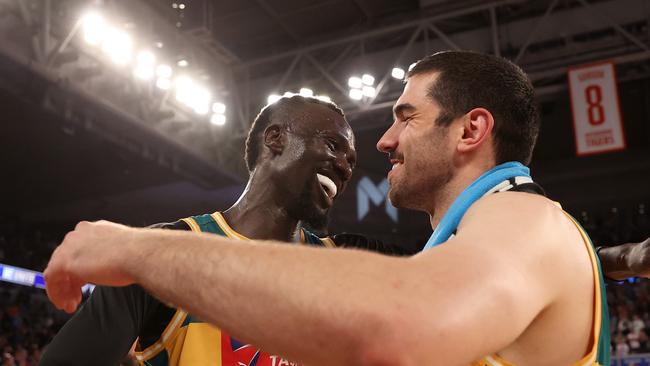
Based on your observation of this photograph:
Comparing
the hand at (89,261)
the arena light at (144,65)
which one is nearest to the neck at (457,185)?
the hand at (89,261)

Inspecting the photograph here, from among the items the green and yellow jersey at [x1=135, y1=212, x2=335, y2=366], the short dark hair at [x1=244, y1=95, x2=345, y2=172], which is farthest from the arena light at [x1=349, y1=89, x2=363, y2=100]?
the green and yellow jersey at [x1=135, y1=212, x2=335, y2=366]

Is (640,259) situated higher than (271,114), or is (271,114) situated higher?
(271,114)

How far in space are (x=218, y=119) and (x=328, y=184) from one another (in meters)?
7.64

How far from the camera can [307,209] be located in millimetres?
2348

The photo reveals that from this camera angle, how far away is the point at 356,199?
1555 centimetres

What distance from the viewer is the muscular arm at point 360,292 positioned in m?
0.78

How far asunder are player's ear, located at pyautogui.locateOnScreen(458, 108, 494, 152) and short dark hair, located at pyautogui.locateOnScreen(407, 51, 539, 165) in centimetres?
2

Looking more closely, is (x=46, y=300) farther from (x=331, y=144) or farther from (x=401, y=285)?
(x=401, y=285)

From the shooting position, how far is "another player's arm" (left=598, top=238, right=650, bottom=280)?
5.36 feet

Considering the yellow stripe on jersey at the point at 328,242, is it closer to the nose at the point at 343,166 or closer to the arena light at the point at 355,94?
the nose at the point at 343,166

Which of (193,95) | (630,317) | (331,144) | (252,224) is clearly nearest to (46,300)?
(193,95)

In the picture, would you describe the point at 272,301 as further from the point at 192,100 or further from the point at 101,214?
the point at 101,214

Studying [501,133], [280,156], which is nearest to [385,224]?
[280,156]

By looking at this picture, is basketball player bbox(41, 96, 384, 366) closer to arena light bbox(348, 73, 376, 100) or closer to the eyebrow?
the eyebrow
